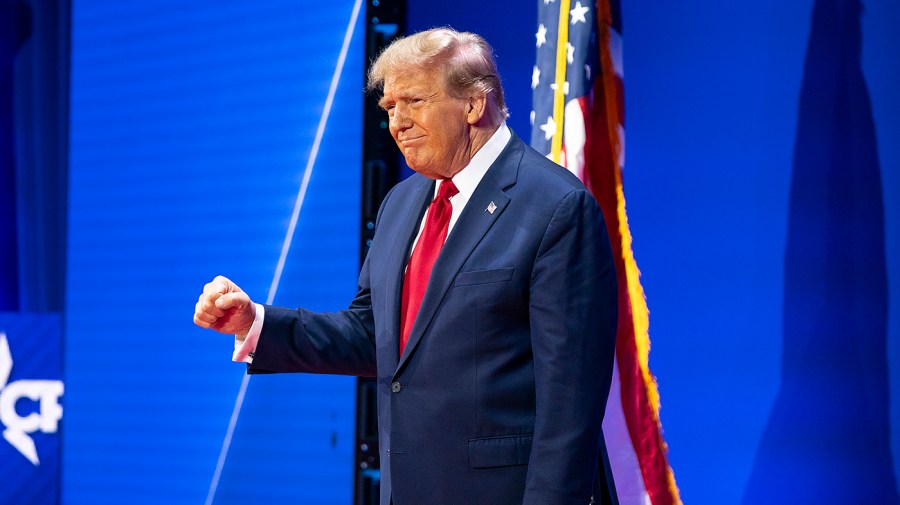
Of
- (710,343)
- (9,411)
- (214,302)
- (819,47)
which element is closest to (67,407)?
(9,411)

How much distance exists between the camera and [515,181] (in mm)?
1474

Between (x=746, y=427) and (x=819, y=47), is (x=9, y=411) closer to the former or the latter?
(x=746, y=427)

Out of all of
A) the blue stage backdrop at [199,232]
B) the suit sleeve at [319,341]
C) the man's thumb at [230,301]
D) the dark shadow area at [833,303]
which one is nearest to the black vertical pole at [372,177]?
the blue stage backdrop at [199,232]

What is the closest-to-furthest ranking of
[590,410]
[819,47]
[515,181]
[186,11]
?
[590,410], [515,181], [819,47], [186,11]

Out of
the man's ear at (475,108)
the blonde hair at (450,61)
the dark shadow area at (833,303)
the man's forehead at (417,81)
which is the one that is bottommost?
the dark shadow area at (833,303)

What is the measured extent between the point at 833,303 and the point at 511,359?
4.56 feet

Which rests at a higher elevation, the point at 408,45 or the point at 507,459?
the point at 408,45

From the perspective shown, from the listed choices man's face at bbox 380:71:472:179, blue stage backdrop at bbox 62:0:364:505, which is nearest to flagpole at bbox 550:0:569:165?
man's face at bbox 380:71:472:179

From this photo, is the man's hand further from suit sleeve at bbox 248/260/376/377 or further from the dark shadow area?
the dark shadow area

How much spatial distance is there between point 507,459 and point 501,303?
234 mm

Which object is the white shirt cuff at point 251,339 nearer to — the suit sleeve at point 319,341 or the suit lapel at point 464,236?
the suit sleeve at point 319,341

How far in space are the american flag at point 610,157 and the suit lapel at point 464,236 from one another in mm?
702

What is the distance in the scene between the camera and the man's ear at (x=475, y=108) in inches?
60.3

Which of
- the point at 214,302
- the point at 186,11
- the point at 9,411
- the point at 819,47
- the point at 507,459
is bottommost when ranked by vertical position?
the point at 9,411
